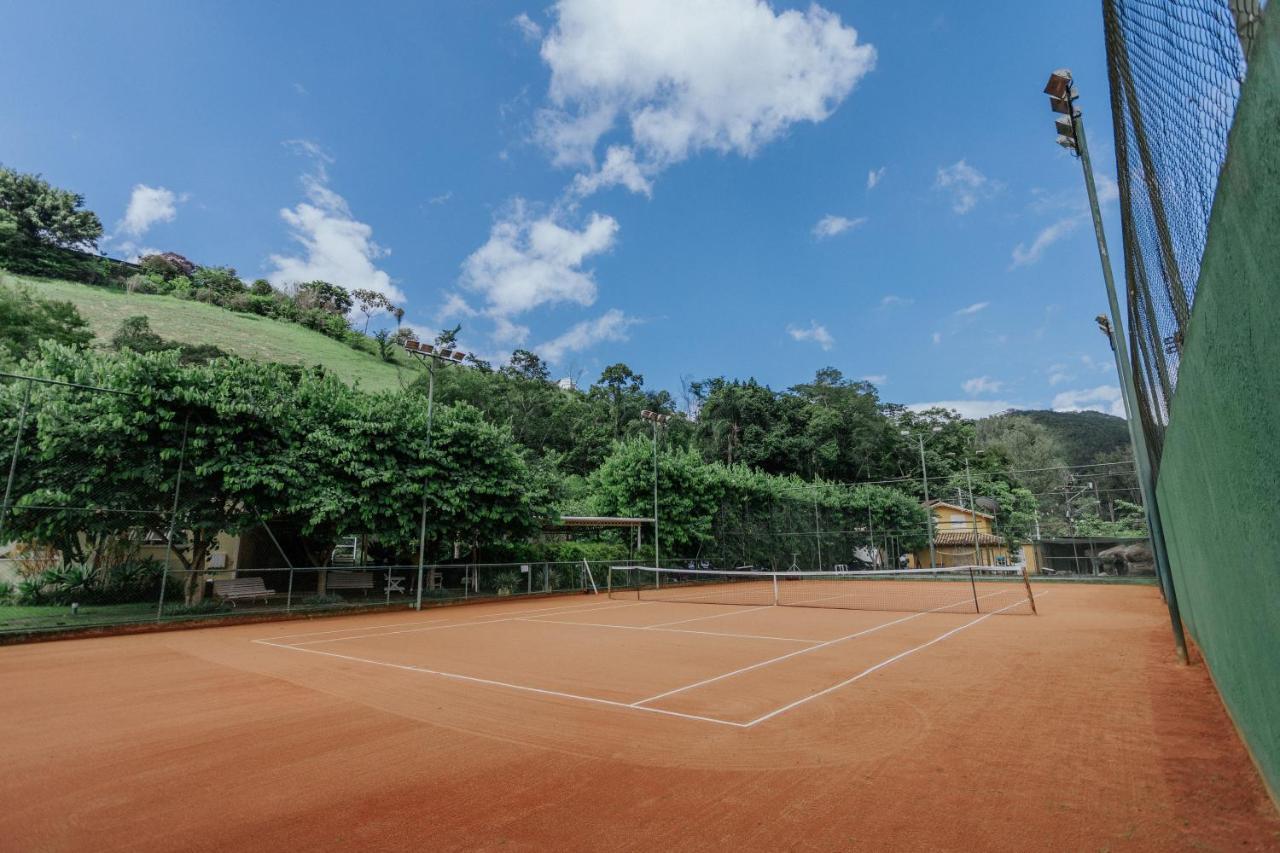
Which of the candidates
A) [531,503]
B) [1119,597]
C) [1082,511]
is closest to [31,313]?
[531,503]

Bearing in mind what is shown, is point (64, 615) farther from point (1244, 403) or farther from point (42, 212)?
point (42, 212)

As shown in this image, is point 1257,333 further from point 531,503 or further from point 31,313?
point 31,313

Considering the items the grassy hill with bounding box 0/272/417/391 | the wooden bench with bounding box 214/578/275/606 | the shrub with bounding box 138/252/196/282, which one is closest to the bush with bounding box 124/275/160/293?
the grassy hill with bounding box 0/272/417/391

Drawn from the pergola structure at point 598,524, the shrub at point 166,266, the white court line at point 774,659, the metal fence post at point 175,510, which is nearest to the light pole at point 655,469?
the pergola structure at point 598,524

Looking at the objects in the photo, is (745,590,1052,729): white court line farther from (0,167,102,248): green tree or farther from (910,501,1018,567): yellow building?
(0,167,102,248): green tree

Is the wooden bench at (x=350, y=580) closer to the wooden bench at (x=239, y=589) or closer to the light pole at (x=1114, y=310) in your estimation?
the wooden bench at (x=239, y=589)

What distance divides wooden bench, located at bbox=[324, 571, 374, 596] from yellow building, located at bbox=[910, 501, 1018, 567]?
84.1 feet

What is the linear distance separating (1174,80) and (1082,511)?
A: 63.4 metres

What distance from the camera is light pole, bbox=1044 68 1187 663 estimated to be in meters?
8.14

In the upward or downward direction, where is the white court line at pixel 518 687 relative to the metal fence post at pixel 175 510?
downward

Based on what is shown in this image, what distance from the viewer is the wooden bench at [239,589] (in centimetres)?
1575

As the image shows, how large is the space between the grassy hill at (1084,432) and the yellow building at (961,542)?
107 feet

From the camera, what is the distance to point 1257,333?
6.89 ft

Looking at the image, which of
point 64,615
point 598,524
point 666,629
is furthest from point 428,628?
point 598,524
